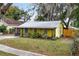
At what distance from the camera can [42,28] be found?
2.73 m

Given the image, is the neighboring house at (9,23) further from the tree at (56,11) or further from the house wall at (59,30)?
the house wall at (59,30)

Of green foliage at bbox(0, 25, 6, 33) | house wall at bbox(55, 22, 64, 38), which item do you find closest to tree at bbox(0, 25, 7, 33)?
green foliage at bbox(0, 25, 6, 33)

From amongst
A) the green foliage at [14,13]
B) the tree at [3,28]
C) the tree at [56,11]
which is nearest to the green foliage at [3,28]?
the tree at [3,28]

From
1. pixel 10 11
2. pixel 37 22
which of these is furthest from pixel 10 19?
pixel 37 22

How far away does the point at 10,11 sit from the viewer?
2742 mm

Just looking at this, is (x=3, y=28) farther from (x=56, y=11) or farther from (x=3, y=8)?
(x=56, y=11)

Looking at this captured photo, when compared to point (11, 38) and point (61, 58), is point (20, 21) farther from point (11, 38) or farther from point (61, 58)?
point (61, 58)

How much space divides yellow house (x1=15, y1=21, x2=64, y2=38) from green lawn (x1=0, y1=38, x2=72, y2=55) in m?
0.05

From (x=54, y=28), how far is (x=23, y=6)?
34cm

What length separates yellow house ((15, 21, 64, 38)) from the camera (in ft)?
8.93

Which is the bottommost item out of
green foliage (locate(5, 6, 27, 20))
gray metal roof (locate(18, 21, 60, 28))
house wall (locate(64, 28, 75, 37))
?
house wall (locate(64, 28, 75, 37))

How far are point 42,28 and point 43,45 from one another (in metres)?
0.15

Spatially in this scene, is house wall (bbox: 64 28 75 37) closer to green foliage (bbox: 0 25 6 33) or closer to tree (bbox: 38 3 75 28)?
tree (bbox: 38 3 75 28)

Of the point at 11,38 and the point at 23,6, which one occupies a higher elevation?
the point at 23,6
